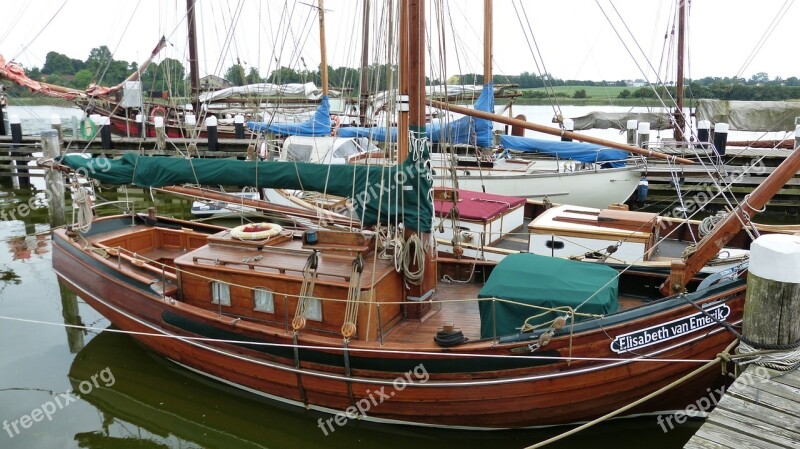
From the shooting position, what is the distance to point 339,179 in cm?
826

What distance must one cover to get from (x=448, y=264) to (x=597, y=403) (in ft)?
11.4

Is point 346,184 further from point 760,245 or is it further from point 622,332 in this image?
point 760,245

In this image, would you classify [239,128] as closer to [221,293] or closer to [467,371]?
[221,293]

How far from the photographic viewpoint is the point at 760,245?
5273 millimetres

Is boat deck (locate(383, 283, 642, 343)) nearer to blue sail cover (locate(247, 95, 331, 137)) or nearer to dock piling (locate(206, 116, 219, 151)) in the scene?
blue sail cover (locate(247, 95, 331, 137))

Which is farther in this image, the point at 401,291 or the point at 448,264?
the point at 448,264

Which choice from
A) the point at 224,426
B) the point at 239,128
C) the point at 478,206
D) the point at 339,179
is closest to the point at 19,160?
the point at 239,128

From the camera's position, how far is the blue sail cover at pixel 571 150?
58.9 feet

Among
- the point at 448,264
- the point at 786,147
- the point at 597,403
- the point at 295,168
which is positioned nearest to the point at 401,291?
the point at 448,264

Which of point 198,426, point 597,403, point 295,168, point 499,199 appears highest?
point 295,168

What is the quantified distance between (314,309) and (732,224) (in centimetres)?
510

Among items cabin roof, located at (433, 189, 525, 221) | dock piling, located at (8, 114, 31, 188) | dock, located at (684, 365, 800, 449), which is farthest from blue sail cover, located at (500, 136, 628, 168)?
dock piling, located at (8, 114, 31, 188)

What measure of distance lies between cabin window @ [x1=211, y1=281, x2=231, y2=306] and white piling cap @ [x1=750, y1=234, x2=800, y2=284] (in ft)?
20.9

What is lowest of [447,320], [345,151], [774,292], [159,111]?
[447,320]
